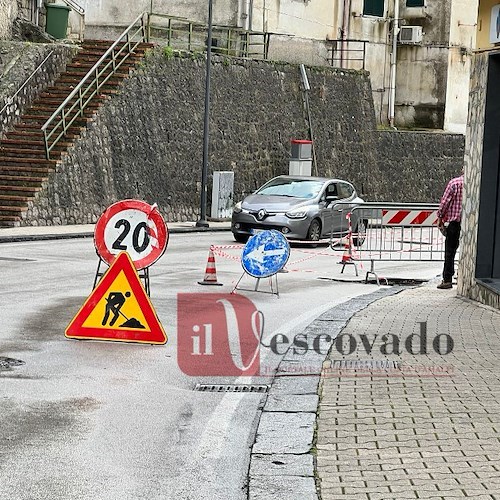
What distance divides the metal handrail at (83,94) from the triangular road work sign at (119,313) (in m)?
20.5

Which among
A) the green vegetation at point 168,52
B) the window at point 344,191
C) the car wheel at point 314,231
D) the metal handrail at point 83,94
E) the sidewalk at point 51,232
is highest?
the green vegetation at point 168,52

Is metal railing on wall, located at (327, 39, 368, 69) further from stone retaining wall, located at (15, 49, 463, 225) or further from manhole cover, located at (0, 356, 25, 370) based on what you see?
manhole cover, located at (0, 356, 25, 370)

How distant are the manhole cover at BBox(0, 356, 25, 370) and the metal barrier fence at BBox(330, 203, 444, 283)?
1032 cm

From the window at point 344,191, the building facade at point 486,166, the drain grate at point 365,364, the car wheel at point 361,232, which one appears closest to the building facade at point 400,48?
the window at point 344,191

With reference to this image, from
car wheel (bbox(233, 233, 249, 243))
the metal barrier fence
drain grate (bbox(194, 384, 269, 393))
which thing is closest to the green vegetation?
car wheel (bbox(233, 233, 249, 243))

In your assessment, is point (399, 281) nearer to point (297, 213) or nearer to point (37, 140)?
point (297, 213)

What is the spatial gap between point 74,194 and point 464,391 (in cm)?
2493

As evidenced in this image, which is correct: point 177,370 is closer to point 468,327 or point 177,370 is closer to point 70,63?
point 468,327

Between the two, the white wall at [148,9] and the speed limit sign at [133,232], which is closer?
the speed limit sign at [133,232]

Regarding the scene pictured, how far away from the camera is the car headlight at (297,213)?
2856cm

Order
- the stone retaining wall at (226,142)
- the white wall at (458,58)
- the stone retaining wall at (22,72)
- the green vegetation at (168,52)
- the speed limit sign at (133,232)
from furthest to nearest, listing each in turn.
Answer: the white wall at (458,58)
the green vegetation at (168,52)
the stone retaining wall at (226,142)
the stone retaining wall at (22,72)
the speed limit sign at (133,232)

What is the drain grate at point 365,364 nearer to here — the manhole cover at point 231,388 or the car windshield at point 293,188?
the manhole cover at point 231,388

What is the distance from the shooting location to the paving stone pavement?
23.0 feet

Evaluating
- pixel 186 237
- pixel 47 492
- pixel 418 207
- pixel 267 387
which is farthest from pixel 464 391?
pixel 186 237
